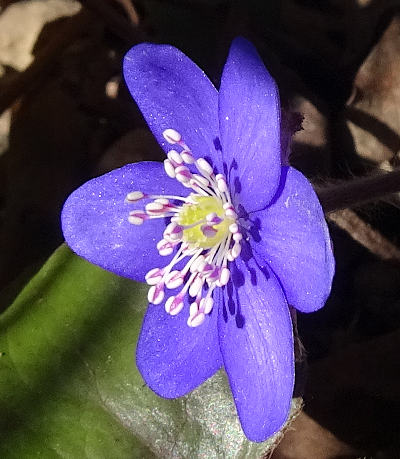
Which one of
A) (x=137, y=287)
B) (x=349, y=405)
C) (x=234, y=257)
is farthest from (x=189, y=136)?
(x=349, y=405)

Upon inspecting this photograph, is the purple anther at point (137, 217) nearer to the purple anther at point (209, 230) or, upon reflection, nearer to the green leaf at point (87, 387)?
the purple anther at point (209, 230)

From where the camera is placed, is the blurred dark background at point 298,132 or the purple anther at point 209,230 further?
the blurred dark background at point 298,132

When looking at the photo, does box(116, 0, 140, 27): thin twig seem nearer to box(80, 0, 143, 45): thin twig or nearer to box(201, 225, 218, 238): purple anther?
box(80, 0, 143, 45): thin twig

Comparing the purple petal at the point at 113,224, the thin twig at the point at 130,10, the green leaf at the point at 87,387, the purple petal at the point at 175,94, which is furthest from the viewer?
the thin twig at the point at 130,10

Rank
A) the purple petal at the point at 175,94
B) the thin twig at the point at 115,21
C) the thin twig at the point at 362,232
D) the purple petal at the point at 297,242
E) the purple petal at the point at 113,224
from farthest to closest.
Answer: the thin twig at the point at 115,21 < the thin twig at the point at 362,232 < the purple petal at the point at 113,224 < the purple petal at the point at 175,94 < the purple petal at the point at 297,242

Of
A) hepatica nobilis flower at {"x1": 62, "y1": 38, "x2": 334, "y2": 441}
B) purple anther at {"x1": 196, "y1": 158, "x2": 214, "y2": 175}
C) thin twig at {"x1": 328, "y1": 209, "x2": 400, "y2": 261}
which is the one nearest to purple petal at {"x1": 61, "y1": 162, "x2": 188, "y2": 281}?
hepatica nobilis flower at {"x1": 62, "y1": 38, "x2": 334, "y2": 441}

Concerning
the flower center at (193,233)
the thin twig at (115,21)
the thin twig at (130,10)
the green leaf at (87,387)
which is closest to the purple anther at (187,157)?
the flower center at (193,233)

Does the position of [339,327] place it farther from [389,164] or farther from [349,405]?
[389,164]
